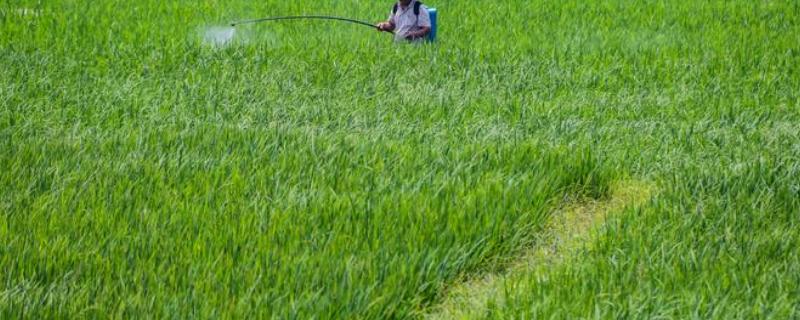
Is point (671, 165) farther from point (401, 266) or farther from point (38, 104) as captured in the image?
point (38, 104)

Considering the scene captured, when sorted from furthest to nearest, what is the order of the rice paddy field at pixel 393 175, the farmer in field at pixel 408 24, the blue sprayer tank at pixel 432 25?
the blue sprayer tank at pixel 432 25
the farmer in field at pixel 408 24
the rice paddy field at pixel 393 175

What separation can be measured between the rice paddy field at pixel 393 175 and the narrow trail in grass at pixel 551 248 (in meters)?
0.01

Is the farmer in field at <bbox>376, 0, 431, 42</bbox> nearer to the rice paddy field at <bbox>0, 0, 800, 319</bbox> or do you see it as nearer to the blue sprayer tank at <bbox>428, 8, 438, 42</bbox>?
the blue sprayer tank at <bbox>428, 8, 438, 42</bbox>

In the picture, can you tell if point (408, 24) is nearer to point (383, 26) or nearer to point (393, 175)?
point (383, 26)

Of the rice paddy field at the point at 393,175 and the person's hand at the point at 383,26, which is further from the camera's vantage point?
the person's hand at the point at 383,26

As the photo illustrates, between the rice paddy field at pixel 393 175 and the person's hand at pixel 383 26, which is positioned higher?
the rice paddy field at pixel 393 175

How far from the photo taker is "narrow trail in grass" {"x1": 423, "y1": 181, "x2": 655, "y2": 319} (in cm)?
362

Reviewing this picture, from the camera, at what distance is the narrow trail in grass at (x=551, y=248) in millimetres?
3621

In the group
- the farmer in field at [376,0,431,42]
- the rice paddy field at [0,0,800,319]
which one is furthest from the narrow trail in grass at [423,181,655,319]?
the farmer in field at [376,0,431,42]

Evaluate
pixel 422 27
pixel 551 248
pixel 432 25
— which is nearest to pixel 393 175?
pixel 551 248

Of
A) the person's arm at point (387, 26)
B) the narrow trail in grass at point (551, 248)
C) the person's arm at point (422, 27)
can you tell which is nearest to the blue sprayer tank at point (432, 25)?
the person's arm at point (422, 27)

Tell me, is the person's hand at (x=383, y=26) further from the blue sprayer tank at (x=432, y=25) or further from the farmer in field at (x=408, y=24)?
the blue sprayer tank at (x=432, y=25)

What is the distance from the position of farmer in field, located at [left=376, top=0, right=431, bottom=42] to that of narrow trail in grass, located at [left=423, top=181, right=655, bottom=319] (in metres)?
3.33

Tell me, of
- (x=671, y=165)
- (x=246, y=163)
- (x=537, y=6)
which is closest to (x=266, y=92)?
(x=246, y=163)
